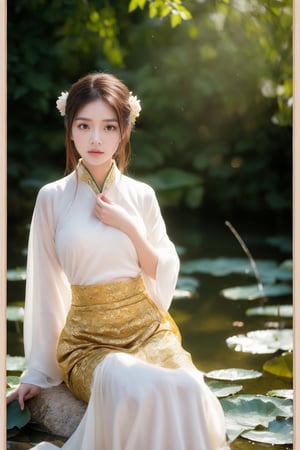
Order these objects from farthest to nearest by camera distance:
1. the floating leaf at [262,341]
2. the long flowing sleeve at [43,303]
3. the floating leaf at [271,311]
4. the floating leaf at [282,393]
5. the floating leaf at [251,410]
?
the floating leaf at [271,311] → the floating leaf at [262,341] → the floating leaf at [282,393] → the floating leaf at [251,410] → the long flowing sleeve at [43,303]

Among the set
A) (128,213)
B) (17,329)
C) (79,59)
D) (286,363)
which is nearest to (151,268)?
(128,213)

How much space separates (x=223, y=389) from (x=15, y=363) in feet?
2.31

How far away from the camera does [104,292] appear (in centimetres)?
192

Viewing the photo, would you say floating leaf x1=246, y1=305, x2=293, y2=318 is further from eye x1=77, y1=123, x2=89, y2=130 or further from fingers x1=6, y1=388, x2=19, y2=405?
eye x1=77, y1=123, x2=89, y2=130

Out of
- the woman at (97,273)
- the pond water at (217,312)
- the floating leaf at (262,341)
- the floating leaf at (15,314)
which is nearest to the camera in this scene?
the woman at (97,273)

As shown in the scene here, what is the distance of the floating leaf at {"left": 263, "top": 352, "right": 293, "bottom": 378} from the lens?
248 centimetres

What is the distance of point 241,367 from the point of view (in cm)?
262

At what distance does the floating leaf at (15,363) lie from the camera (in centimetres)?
252

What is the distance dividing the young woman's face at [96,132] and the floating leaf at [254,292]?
1.80 meters

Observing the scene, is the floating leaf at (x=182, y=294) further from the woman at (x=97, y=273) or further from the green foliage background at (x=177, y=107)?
the green foliage background at (x=177, y=107)

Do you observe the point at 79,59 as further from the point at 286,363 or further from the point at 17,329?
the point at 286,363

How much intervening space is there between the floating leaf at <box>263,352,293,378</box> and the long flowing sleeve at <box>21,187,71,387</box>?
0.78m

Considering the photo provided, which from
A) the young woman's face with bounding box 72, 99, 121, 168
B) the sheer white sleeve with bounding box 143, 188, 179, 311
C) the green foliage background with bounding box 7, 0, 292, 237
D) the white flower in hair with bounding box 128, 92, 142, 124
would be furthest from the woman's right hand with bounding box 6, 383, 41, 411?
the green foliage background with bounding box 7, 0, 292, 237

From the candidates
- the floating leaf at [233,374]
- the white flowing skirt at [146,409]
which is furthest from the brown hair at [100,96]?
the floating leaf at [233,374]
